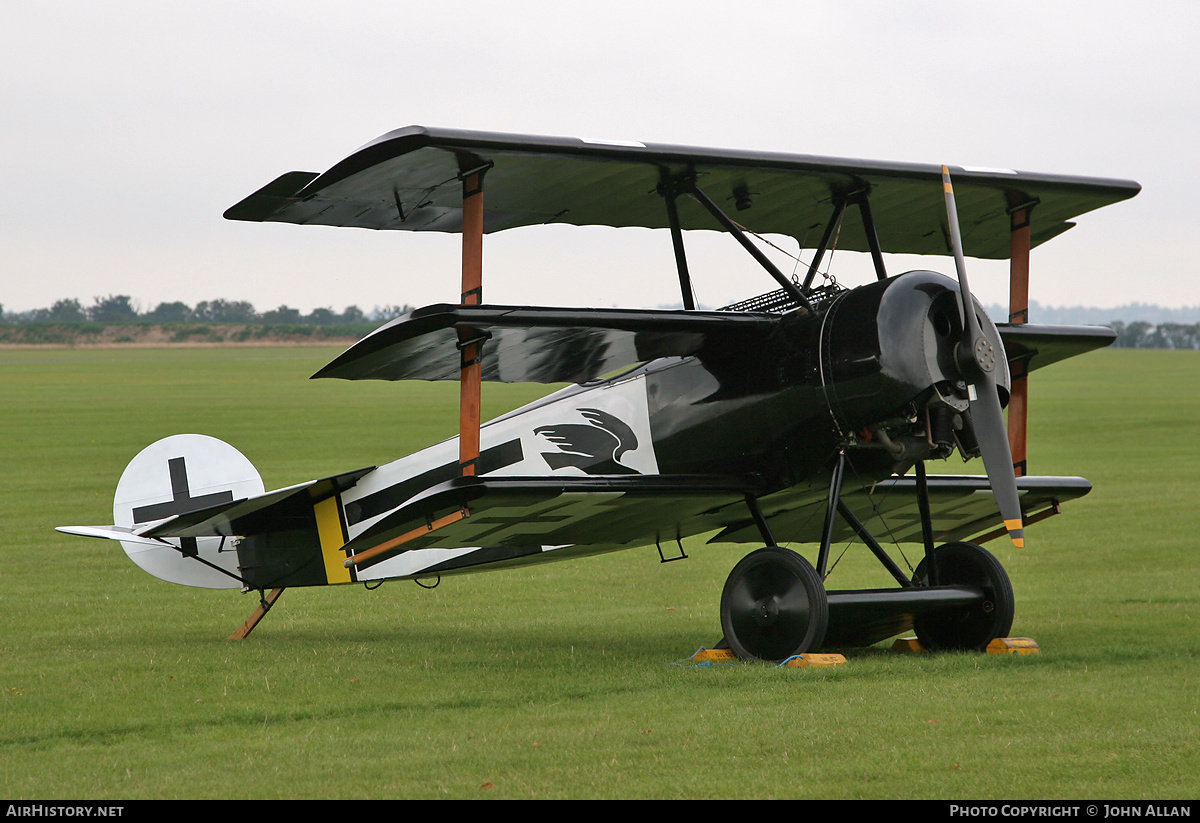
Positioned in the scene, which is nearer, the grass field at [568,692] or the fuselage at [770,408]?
the grass field at [568,692]

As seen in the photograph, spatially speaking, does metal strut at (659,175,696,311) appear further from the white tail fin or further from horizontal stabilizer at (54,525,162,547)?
horizontal stabilizer at (54,525,162,547)

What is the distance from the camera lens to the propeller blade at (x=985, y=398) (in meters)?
8.32

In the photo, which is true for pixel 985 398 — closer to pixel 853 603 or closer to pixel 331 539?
pixel 853 603

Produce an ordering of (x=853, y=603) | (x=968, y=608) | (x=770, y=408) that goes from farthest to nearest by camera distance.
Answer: (x=968, y=608) < (x=770, y=408) < (x=853, y=603)

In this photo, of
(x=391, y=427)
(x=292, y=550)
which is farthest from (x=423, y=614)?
(x=391, y=427)

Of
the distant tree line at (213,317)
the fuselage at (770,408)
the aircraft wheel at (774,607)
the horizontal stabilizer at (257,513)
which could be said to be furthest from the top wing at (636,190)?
the distant tree line at (213,317)

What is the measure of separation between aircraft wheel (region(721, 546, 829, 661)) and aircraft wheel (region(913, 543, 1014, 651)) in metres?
1.24

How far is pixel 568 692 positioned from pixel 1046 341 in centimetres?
516

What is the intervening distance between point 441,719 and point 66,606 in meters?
7.58

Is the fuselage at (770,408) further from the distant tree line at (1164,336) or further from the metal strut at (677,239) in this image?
the distant tree line at (1164,336)

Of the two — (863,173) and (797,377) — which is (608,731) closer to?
(797,377)

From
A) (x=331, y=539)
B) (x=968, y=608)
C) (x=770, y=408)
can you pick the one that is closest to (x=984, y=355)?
(x=770, y=408)

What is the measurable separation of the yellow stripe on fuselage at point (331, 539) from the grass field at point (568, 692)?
2.00 ft

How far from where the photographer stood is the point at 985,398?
8477mm
